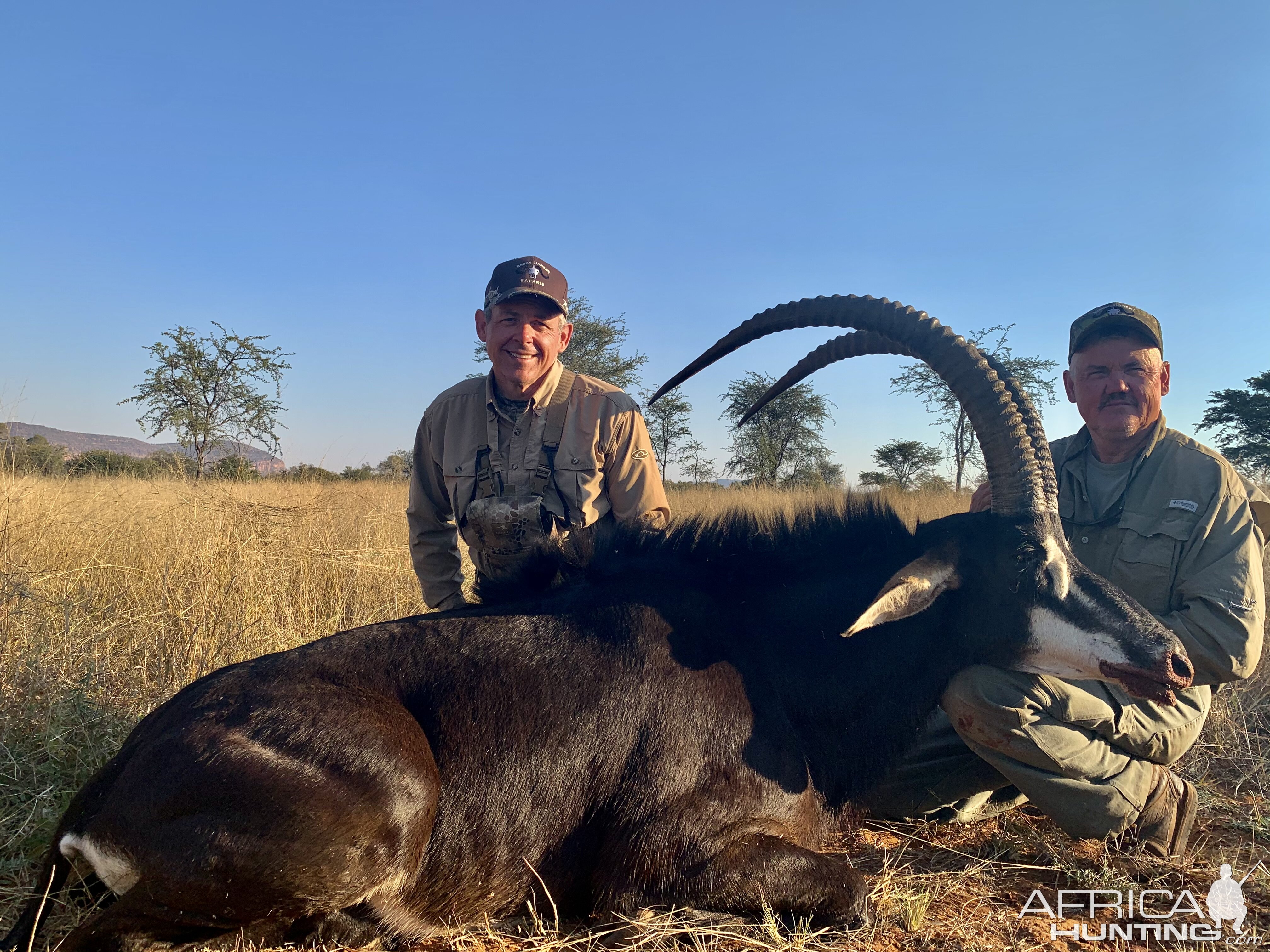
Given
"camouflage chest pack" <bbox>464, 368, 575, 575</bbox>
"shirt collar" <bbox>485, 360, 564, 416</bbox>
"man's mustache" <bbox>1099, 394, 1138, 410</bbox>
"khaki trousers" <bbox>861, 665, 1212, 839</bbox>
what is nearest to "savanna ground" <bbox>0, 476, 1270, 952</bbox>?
"khaki trousers" <bbox>861, 665, 1212, 839</bbox>

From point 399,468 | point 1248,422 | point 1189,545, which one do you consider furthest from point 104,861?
point 1248,422

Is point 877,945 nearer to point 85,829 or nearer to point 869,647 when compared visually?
point 869,647

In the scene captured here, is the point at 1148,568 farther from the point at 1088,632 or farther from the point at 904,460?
the point at 904,460

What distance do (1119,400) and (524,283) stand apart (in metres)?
3.41

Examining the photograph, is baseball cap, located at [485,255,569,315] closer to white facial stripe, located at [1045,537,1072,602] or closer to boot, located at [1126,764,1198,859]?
white facial stripe, located at [1045,537,1072,602]

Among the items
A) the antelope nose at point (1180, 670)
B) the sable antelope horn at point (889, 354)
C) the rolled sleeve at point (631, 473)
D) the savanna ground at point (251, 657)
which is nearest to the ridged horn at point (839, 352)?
the sable antelope horn at point (889, 354)

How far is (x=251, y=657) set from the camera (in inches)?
196

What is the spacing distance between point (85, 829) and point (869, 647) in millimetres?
3021

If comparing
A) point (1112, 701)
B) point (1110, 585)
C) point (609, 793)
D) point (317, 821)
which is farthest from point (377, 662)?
point (1112, 701)

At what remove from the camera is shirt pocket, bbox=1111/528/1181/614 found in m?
3.60

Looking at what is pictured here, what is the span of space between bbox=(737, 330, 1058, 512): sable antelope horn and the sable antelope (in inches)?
0.6

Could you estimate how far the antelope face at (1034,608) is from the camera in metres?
2.97

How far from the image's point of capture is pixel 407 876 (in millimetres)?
2615

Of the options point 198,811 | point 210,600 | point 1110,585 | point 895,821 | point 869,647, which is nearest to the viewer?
point 198,811
